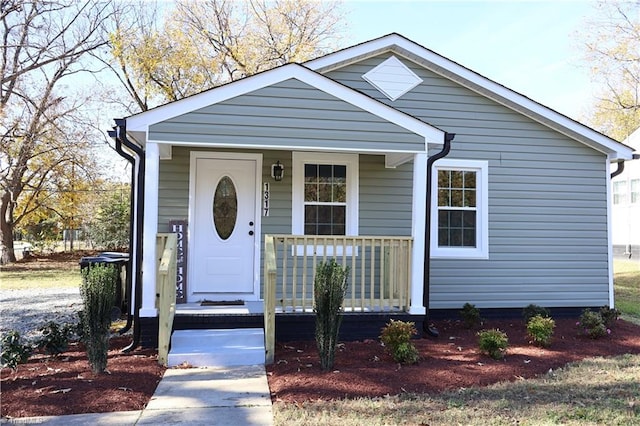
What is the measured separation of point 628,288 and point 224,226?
1148cm

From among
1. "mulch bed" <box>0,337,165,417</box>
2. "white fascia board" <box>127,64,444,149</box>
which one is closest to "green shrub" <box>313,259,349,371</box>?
"mulch bed" <box>0,337,165,417</box>

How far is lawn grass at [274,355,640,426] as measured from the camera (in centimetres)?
346

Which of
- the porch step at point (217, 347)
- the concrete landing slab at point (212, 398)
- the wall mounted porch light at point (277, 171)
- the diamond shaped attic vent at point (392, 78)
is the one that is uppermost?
the diamond shaped attic vent at point (392, 78)

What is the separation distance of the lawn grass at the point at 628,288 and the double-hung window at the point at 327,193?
5334 mm

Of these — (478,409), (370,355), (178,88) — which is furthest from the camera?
(178,88)

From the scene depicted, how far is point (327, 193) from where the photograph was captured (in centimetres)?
721

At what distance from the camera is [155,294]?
5.45 metres

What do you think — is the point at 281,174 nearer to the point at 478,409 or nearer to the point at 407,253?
the point at 407,253

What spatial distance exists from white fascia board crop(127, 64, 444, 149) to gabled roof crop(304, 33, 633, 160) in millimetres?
1740

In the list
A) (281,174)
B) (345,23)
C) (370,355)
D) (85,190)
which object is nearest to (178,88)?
(85,190)

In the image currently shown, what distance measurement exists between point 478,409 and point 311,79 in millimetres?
3996

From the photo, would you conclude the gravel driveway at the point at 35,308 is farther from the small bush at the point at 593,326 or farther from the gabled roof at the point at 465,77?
the small bush at the point at 593,326

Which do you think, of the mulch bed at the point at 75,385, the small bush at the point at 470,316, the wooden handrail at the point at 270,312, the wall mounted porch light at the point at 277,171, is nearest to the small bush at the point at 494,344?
the small bush at the point at 470,316

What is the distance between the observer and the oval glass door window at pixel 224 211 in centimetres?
697
